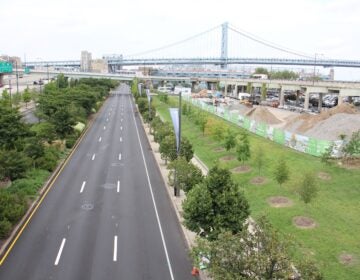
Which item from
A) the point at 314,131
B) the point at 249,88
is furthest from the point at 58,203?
the point at 249,88

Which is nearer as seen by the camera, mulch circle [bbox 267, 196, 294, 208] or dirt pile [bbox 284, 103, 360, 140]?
mulch circle [bbox 267, 196, 294, 208]

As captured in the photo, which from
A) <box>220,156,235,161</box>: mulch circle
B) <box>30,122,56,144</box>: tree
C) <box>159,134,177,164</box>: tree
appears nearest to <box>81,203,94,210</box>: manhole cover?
<box>159,134,177,164</box>: tree

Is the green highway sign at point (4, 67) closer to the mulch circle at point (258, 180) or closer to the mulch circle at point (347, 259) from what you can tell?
the mulch circle at point (258, 180)

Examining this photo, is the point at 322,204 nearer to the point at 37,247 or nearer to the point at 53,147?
the point at 37,247

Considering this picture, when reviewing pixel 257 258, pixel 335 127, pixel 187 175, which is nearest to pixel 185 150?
pixel 187 175

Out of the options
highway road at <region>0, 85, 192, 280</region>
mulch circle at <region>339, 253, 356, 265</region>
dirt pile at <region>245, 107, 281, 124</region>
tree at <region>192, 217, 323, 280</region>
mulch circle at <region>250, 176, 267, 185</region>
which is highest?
tree at <region>192, 217, 323, 280</region>

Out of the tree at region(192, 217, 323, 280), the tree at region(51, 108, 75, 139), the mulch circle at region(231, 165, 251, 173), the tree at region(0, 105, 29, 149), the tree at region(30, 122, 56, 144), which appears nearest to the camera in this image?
the tree at region(192, 217, 323, 280)

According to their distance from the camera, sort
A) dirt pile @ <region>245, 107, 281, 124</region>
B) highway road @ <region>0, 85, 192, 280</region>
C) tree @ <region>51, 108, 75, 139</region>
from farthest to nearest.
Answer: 1. dirt pile @ <region>245, 107, 281, 124</region>
2. tree @ <region>51, 108, 75, 139</region>
3. highway road @ <region>0, 85, 192, 280</region>

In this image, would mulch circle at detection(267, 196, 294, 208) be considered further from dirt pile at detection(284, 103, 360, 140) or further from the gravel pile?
dirt pile at detection(284, 103, 360, 140)
